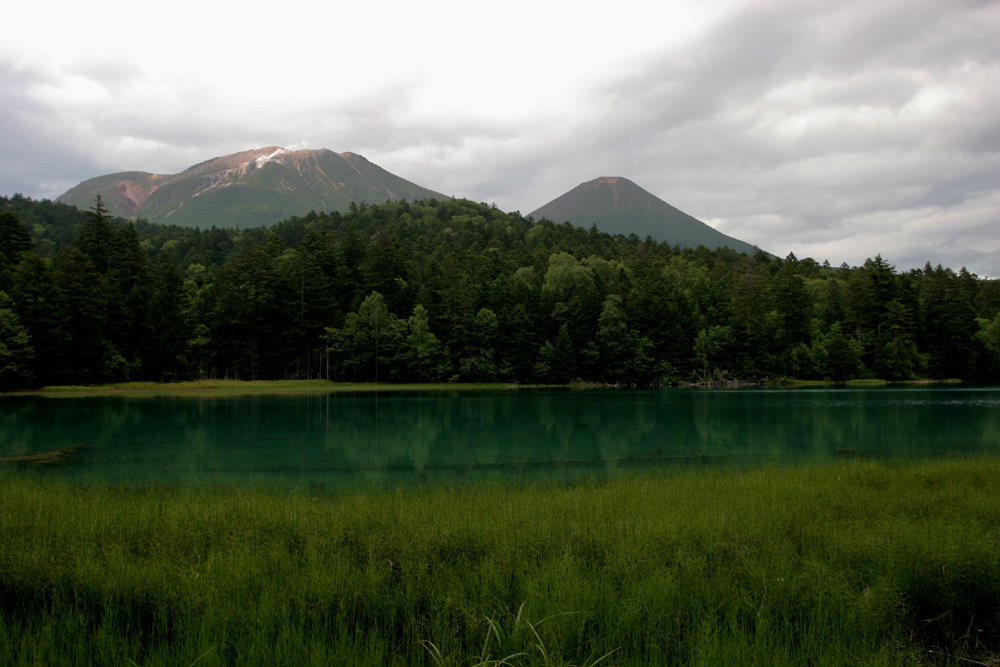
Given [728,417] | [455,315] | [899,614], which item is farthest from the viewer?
[455,315]

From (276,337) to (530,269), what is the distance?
42761 millimetres

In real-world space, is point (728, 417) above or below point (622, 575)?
below

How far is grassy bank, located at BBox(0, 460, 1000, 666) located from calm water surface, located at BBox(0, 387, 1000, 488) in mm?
6644

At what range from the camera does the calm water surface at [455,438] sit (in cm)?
1755

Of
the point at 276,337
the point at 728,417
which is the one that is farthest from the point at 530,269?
the point at 728,417

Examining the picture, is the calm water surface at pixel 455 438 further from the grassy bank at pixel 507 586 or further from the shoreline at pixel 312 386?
the shoreline at pixel 312 386

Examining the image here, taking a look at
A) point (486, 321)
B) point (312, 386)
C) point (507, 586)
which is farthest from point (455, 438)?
point (486, 321)

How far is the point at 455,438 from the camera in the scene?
2592 centimetres

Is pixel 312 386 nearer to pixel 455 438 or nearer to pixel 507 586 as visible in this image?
pixel 455 438

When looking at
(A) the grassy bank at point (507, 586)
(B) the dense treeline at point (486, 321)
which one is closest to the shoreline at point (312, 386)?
(B) the dense treeline at point (486, 321)

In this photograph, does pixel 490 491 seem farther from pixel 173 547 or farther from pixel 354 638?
pixel 354 638

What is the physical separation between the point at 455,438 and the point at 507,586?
2036cm

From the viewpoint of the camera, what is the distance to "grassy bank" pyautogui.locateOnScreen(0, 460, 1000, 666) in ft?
15.4

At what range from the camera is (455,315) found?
264ft
